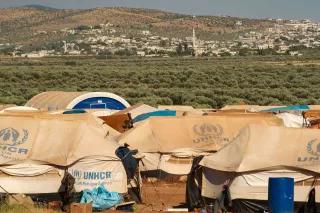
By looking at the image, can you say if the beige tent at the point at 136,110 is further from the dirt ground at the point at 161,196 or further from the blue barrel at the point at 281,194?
the blue barrel at the point at 281,194

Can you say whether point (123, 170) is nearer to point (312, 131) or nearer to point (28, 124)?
point (28, 124)

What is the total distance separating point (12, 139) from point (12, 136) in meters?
0.09

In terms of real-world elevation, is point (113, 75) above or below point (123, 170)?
below

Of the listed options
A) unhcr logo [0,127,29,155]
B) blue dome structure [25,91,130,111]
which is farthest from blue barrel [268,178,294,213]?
blue dome structure [25,91,130,111]

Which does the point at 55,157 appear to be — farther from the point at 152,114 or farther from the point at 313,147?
the point at 152,114

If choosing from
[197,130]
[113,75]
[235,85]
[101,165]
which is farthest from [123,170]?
[113,75]

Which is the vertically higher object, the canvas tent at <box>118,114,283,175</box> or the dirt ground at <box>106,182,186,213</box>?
the canvas tent at <box>118,114,283,175</box>

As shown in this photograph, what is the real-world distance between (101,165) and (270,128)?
12.4 feet

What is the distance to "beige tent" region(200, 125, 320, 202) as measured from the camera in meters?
17.7

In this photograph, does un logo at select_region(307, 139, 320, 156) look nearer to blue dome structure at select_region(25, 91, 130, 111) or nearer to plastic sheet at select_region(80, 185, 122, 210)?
plastic sheet at select_region(80, 185, 122, 210)


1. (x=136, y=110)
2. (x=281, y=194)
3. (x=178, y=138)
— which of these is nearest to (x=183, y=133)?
(x=178, y=138)

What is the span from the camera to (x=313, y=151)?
17953 mm

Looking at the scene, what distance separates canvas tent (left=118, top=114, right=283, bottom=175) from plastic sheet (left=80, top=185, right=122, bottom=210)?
16.0ft

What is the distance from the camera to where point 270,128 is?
18516 mm
